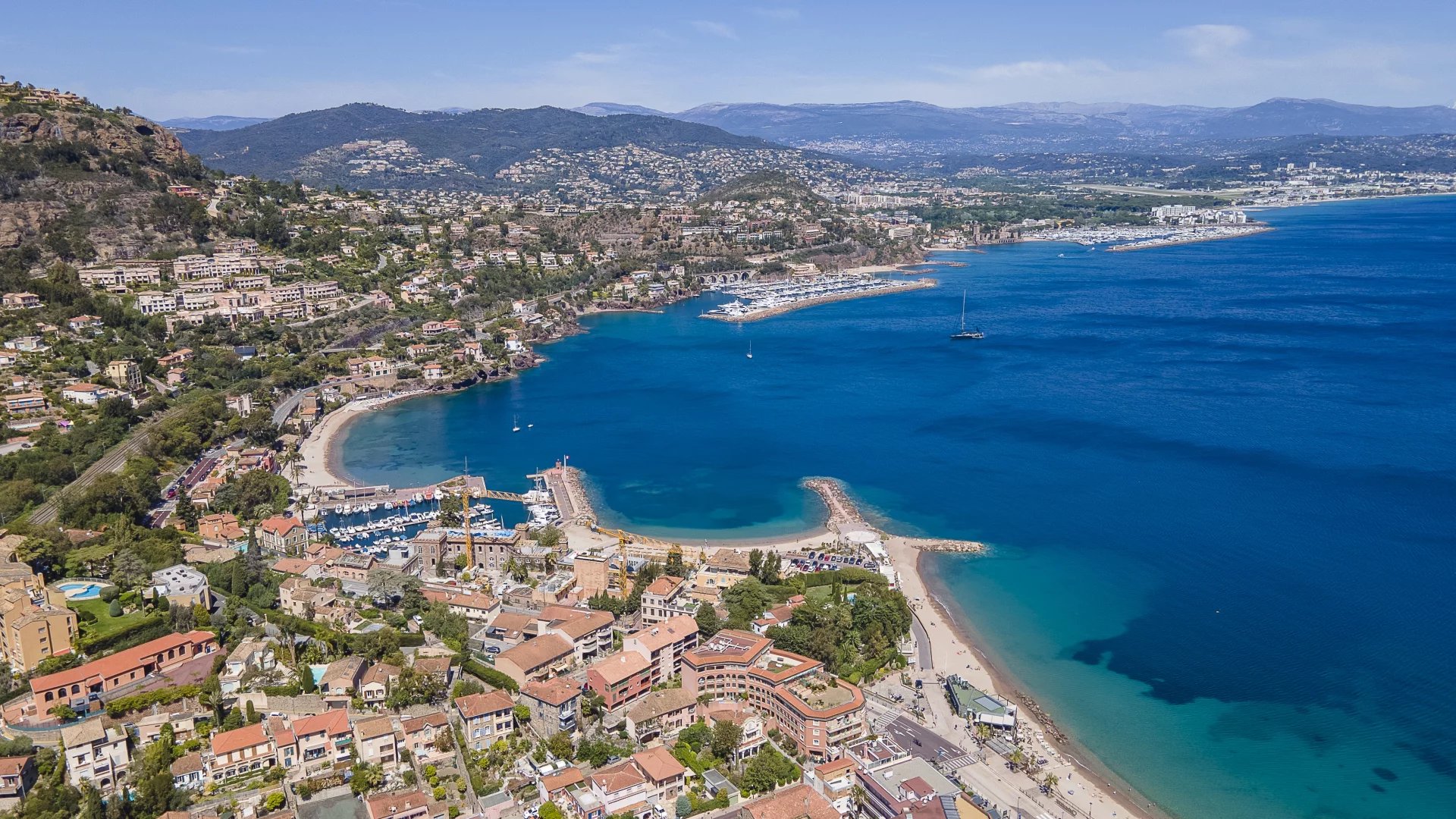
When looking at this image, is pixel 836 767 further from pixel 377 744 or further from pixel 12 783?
pixel 12 783

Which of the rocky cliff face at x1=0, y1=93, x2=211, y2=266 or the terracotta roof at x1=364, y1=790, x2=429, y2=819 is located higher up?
the rocky cliff face at x1=0, y1=93, x2=211, y2=266

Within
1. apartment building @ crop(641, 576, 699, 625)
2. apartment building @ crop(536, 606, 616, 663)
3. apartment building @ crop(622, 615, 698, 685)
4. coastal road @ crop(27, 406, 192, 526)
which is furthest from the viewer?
coastal road @ crop(27, 406, 192, 526)

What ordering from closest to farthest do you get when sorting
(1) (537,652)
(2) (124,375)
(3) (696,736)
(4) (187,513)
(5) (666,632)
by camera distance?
(3) (696,736) < (1) (537,652) < (5) (666,632) < (4) (187,513) < (2) (124,375)

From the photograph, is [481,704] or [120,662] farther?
[120,662]

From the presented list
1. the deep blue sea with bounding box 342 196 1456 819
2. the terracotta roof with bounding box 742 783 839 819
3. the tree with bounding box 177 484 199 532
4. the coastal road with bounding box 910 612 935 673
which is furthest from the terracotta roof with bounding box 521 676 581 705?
the tree with bounding box 177 484 199 532

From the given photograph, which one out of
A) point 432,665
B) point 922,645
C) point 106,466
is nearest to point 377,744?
point 432,665

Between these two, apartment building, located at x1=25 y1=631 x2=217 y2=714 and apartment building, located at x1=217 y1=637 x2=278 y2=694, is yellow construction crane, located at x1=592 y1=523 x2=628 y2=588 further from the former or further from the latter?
apartment building, located at x1=25 y1=631 x2=217 y2=714

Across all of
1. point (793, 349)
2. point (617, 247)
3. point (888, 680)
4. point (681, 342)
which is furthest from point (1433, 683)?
point (617, 247)

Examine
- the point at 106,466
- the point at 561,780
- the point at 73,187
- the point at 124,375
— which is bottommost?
the point at 561,780
